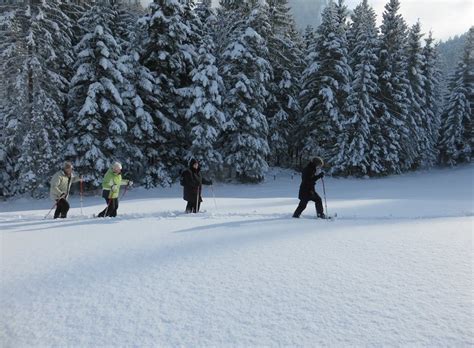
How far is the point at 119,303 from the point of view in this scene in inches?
150

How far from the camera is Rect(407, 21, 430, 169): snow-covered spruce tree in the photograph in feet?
113

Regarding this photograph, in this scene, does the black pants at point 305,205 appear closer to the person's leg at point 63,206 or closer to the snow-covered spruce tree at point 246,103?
the person's leg at point 63,206

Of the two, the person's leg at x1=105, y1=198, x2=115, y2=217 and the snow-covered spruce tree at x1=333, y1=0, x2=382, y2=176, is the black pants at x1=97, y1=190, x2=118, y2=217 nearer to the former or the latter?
the person's leg at x1=105, y1=198, x2=115, y2=217

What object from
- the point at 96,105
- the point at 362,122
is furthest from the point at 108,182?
the point at 362,122

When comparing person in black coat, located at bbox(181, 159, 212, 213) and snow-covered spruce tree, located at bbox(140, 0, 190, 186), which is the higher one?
snow-covered spruce tree, located at bbox(140, 0, 190, 186)

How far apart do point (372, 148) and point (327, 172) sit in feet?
14.4

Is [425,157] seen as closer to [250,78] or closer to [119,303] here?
[250,78]

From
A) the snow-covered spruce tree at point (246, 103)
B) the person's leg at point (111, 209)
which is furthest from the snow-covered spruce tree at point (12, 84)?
the person's leg at point (111, 209)

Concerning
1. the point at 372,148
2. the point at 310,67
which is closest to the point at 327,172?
the point at 372,148

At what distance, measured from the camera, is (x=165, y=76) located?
78.7 ft

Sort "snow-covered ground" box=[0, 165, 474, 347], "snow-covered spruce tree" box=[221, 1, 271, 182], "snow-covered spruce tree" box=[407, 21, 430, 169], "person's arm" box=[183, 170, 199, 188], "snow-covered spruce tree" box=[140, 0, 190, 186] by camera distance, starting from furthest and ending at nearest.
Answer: "snow-covered spruce tree" box=[407, 21, 430, 169], "snow-covered spruce tree" box=[221, 1, 271, 182], "snow-covered spruce tree" box=[140, 0, 190, 186], "person's arm" box=[183, 170, 199, 188], "snow-covered ground" box=[0, 165, 474, 347]

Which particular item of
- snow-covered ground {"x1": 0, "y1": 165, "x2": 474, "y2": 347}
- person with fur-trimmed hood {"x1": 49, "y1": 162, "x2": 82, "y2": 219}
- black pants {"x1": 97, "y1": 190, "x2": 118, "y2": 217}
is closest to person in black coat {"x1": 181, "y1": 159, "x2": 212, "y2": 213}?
black pants {"x1": 97, "y1": 190, "x2": 118, "y2": 217}

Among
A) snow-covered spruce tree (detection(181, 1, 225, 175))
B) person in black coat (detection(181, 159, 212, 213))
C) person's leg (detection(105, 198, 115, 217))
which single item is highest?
snow-covered spruce tree (detection(181, 1, 225, 175))

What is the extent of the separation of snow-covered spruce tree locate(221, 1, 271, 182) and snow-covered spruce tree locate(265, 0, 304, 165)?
16.1 feet
